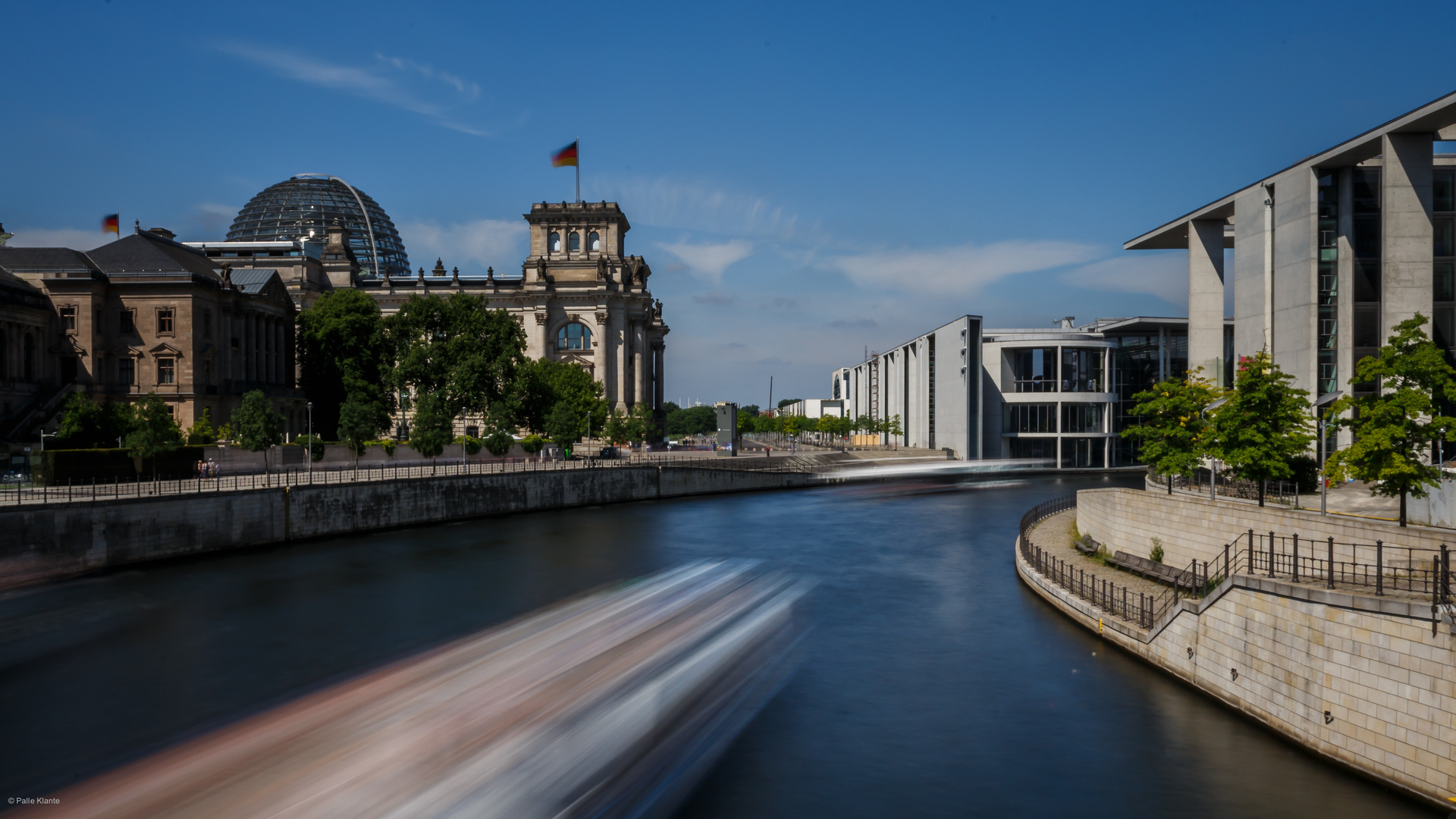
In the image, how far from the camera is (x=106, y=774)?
19469 mm

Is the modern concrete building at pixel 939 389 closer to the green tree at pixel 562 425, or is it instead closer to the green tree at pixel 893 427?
the green tree at pixel 893 427

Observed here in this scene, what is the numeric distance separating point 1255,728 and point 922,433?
107m

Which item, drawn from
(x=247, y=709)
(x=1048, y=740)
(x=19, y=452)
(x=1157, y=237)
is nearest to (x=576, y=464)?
(x=19, y=452)

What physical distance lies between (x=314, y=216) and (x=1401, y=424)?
163m

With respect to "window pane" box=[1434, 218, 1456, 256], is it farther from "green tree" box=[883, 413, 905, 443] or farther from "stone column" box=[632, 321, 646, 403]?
"stone column" box=[632, 321, 646, 403]

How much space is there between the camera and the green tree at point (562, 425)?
8575 cm

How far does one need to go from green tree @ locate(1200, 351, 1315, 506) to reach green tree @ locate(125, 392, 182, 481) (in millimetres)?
52317

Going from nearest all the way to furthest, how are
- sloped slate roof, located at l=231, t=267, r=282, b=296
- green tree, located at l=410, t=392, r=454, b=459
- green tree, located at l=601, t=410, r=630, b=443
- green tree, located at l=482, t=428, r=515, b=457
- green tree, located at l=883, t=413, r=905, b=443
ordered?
1. green tree, located at l=410, t=392, r=454, b=459
2. green tree, located at l=482, t=428, r=515, b=457
3. sloped slate roof, located at l=231, t=267, r=282, b=296
4. green tree, located at l=601, t=410, r=630, b=443
5. green tree, located at l=883, t=413, r=905, b=443

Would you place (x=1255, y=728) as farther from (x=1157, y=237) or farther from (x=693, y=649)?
(x=1157, y=237)

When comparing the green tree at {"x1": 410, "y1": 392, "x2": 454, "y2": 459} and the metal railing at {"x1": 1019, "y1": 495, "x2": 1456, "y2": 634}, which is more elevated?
the green tree at {"x1": 410, "y1": 392, "x2": 454, "y2": 459}

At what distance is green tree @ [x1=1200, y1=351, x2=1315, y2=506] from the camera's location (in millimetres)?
32469

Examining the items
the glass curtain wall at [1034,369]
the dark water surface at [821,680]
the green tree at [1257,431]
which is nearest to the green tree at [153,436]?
the dark water surface at [821,680]

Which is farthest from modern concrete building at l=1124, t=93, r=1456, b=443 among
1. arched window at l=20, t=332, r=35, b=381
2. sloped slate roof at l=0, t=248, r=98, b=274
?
sloped slate roof at l=0, t=248, r=98, b=274

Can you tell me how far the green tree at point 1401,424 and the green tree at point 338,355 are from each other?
80.8m
